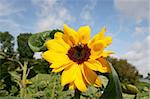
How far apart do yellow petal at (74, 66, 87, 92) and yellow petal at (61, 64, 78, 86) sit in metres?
0.01

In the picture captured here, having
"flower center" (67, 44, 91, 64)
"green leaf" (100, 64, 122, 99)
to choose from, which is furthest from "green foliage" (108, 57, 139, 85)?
"green leaf" (100, 64, 122, 99)

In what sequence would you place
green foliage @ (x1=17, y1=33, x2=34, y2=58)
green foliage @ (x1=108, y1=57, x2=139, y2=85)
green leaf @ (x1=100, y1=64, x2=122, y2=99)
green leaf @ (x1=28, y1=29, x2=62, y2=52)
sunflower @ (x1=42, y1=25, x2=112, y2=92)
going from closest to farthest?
green leaf @ (x1=100, y1=64, x2=122, y2=99)
sunflower @ (x1=42, y1=25, x2=112, y2=92)
green leaf @ (x1=28, y1=29, x2=62, y2=52)
green foliage @ (x1=17, y1=33, x2=34, y2=58)
green foliage @ (x1=108, y1=57, x2=139, y2=85)

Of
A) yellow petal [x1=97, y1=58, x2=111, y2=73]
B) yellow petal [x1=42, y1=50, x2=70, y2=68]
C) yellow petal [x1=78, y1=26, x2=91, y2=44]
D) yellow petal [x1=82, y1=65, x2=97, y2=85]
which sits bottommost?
yellow petal [x1=82, y1=65, x2=97, y2=85]

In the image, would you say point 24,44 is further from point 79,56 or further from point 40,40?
point 79,56

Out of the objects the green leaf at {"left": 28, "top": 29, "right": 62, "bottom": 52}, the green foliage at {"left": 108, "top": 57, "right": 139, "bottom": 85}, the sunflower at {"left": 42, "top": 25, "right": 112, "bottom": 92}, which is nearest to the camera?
the sunflower at {"left": 42, "top": 25, "right": 112, "bottom": 92}

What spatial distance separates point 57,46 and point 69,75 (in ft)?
0.33

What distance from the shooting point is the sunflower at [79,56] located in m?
0.99

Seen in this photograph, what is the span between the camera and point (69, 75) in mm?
1025

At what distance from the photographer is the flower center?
1046 mm

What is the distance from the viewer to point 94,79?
99 centimetres

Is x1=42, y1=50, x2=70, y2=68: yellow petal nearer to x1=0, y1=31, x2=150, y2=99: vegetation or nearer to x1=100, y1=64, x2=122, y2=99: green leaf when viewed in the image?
x1=100, y1=64, x2=122, y2=99: green leaf

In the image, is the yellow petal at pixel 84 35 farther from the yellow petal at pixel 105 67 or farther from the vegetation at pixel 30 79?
the vegetation at pixel 30 79

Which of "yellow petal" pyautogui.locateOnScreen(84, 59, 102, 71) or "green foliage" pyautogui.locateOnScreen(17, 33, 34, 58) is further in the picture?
"green foliage" pyautogui.locateOnScreen(17, 33, 34, 58)

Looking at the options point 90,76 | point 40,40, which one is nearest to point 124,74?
point 40,40
